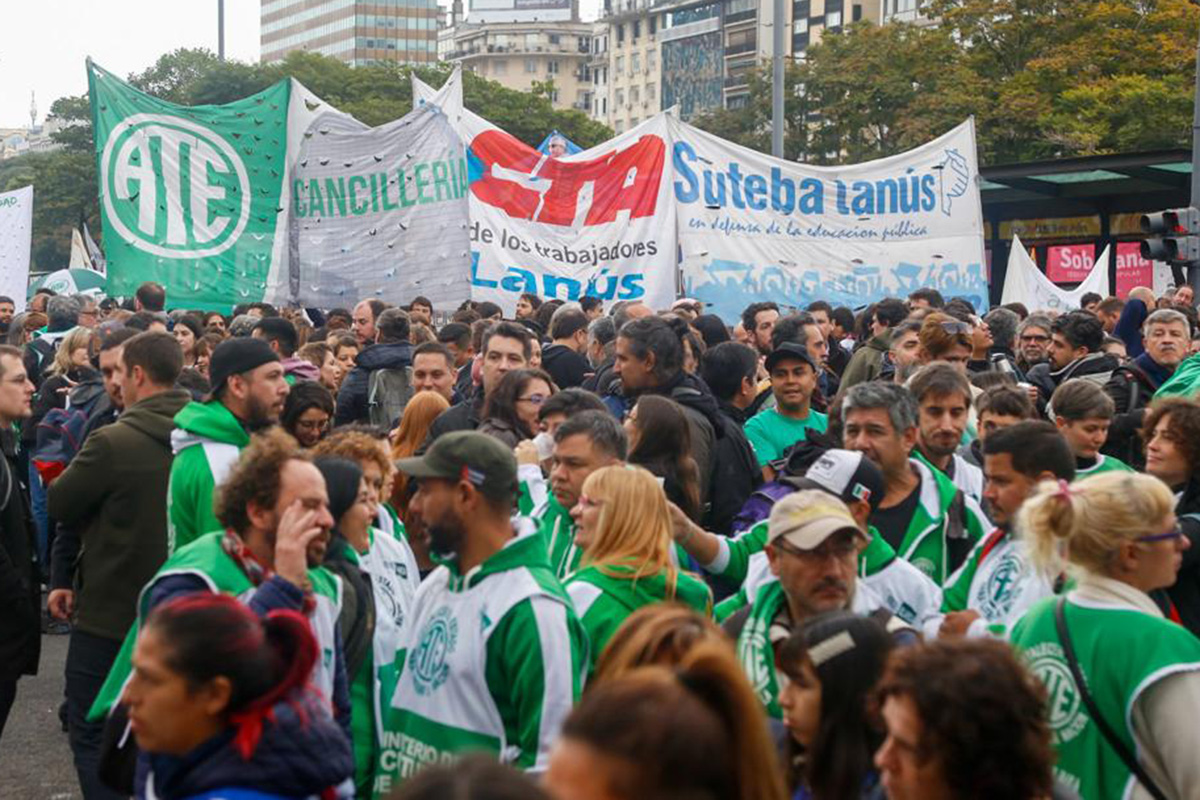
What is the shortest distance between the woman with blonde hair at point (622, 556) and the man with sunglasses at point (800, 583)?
29 cm

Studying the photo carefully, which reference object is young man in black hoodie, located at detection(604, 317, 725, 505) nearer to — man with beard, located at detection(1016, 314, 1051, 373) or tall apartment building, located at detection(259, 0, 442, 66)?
man with beard, located at detection(1016, 314, 1051, 373)

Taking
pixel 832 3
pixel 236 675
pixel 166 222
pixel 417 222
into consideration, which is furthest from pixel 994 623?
pixel 832 3

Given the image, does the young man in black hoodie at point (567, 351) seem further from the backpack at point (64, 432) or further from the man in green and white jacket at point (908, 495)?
the man in green and white jacket at point (908, 495)

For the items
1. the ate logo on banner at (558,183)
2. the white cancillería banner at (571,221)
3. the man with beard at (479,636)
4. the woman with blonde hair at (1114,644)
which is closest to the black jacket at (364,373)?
the white cancillería banner at (571,221)

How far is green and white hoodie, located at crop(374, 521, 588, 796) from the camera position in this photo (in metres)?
3.61

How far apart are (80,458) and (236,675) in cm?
275

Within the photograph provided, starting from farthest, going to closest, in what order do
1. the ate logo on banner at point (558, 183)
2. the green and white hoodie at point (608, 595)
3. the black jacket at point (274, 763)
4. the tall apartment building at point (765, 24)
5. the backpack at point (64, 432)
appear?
1. the tall apartment building at point (765, 24)
2. the ate logo on banner at point (558, 183)
3. the backpack at point (64, 432)
4. the green and white hoodie at point (608, 595)
5. the black jacket at point (274, 763)

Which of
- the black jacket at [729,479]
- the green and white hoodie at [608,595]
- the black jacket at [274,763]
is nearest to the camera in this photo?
the black jacket at [274,763]

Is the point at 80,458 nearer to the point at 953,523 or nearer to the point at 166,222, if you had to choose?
the point at 953,523

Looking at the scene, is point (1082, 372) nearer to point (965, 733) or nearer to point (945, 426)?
point (945, 426)

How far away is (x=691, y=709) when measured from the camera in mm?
2164

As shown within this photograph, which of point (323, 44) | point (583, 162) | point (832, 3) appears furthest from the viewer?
point (323, 44)

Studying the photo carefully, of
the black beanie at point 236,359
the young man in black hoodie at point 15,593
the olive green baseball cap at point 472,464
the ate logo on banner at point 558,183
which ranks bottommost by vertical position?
the young man in black hoodie at point 15,593

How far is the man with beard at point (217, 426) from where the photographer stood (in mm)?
4961
